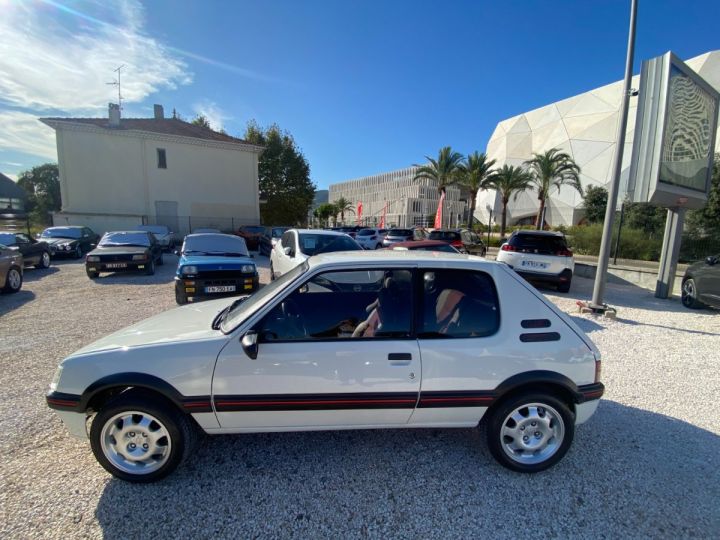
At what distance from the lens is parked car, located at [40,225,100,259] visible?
13836 mm

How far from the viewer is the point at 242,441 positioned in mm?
2791

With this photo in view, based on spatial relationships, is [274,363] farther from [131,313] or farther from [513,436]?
[131,313]

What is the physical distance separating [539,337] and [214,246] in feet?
24.6

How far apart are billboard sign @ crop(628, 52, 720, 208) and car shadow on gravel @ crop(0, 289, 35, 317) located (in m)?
12.8

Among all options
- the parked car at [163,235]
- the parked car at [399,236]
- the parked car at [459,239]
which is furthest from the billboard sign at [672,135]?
the parked car at [163,235]

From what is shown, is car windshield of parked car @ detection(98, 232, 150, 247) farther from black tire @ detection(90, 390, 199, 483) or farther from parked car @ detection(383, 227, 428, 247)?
black tire @ detection(90, 390, 199, 483)

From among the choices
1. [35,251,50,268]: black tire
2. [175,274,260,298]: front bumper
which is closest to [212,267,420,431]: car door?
[175,274,260,298]: front bumper

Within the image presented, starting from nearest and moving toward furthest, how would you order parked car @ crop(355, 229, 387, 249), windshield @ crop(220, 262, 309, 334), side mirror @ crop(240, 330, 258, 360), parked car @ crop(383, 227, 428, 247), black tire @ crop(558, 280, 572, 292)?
1. side mirror @ crop(240, 330, 258, 360)
2. windshield @ crop(220, 262, 309, 334)
3. black tire @ crop(558, 280, 572, 292)
4. parked car @ crop(383, 227, 428, 247)
5. parked car @ crop(355, 229, 387, 249)

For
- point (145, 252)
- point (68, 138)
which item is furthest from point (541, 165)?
point (68, 138)

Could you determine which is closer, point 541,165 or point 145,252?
point 145,252

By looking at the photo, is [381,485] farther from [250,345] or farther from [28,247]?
[28,247]

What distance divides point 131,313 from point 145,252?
4258mm

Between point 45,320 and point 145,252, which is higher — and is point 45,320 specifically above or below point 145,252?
below

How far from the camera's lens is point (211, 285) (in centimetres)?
663
